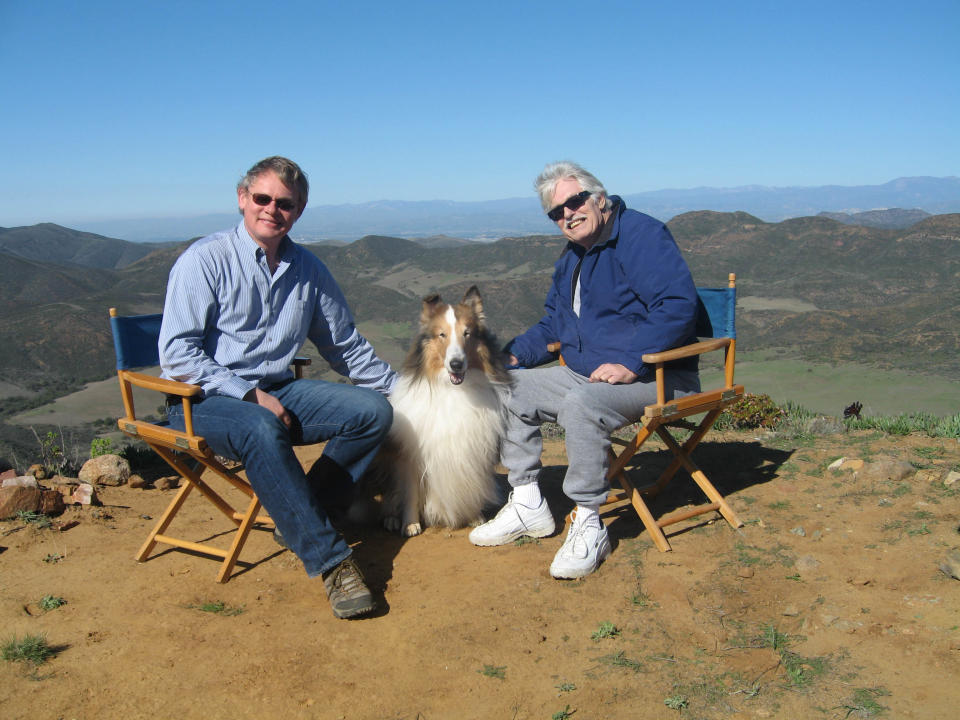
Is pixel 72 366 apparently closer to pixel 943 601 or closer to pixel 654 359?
pixel 654 359

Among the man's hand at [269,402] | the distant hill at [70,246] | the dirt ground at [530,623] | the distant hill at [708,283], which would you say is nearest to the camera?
the dirt ground at [530,623]

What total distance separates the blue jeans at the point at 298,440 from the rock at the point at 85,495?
1.31 meters

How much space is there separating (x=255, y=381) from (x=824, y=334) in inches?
473

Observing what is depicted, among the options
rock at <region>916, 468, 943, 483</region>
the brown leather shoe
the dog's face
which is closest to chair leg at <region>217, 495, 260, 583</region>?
the brown leather shoe

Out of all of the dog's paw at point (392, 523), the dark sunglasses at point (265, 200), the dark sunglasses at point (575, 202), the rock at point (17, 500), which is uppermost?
the dark sunglasses at point (265, 200)

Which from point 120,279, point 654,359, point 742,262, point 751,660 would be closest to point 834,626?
point 751,660

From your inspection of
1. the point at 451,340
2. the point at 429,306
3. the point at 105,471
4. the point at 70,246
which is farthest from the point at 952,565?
the point at 70,246

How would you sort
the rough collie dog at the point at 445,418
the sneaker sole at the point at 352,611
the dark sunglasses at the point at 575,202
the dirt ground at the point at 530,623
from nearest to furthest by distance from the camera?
the dirt ground at the point at 530,623 < the sneaker sole at the point at 352,611 < the dark sunglasses at the point at 575,202 < the rough collie dog at the point at 445,418

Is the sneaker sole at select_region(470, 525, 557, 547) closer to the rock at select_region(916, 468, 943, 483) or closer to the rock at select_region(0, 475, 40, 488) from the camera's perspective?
the rock at select_region(916, 468, 943, 483)

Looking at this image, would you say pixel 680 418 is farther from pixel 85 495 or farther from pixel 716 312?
pixel 85 495

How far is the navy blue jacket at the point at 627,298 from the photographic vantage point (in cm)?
344

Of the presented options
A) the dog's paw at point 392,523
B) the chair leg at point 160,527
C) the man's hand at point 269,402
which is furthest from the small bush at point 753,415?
the chair leg at point 160,527

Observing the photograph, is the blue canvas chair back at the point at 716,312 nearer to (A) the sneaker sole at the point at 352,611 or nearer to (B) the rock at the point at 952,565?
(B) the rock at the point at 952,565

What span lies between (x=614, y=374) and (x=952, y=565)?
5.58 feet
